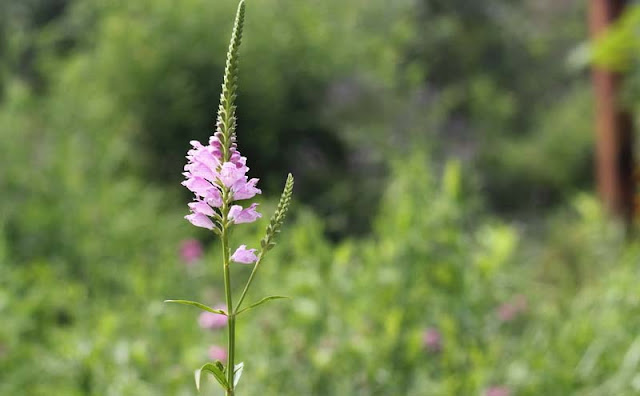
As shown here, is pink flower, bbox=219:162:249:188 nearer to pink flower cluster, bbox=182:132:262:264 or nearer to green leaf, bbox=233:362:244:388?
pink flower cluster, bbox=182:132:262:264

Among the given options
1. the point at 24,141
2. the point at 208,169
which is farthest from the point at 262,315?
the point at 24,141

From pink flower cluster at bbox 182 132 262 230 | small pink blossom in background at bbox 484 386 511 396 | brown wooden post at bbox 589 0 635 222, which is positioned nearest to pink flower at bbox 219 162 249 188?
pink flower cluster at bbox 182 132 262 230

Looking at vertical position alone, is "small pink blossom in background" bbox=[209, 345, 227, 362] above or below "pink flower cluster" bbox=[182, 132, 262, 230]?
above

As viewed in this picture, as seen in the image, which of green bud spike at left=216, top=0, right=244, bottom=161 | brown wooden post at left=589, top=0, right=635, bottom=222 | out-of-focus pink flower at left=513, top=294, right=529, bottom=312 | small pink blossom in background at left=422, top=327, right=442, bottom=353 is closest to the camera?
green bud spike at left=216, top=0, right=244, bottom=161

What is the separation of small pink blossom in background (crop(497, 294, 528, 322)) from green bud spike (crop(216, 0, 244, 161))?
181 centimetres

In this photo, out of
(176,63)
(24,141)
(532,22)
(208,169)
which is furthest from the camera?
(532,22)

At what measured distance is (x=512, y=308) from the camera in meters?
2.46

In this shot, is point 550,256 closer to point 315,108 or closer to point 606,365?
point 315,108

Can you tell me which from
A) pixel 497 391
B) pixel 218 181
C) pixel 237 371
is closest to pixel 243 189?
pixel 218 181

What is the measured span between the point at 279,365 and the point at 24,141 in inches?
111

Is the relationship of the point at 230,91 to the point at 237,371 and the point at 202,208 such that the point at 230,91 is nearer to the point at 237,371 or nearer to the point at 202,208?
the point at 202,208

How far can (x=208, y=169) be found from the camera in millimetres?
596

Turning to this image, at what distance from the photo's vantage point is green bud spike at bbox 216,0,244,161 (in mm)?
552

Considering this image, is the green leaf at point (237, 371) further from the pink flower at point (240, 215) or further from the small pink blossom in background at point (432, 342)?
the small pink blossom in background at point (432, 342)
